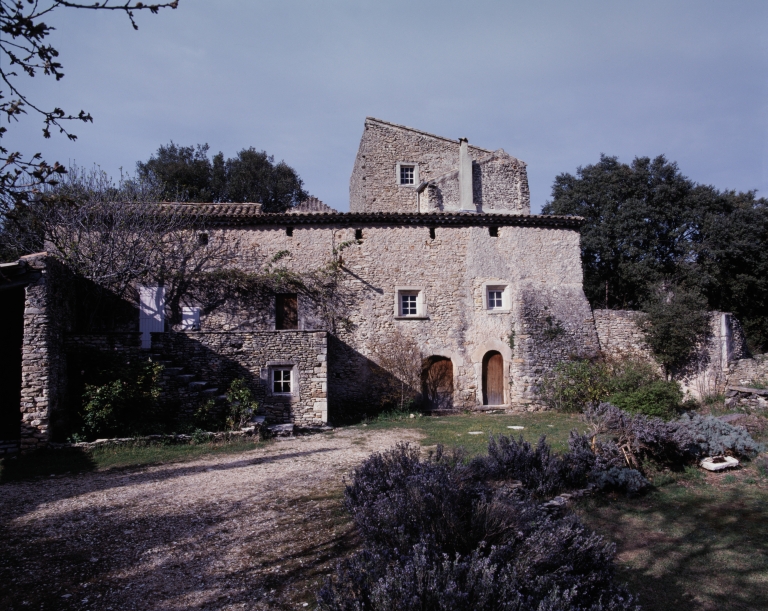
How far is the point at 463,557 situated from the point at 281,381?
9.16 meters

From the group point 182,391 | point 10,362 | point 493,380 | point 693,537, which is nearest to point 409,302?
point 493,380

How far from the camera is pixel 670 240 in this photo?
22969 millimetres

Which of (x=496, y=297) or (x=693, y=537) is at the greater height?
(x=496, y=297)

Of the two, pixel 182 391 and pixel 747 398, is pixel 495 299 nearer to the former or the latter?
pixel 747 398

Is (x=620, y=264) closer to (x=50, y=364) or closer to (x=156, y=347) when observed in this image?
(x=156, y=347)

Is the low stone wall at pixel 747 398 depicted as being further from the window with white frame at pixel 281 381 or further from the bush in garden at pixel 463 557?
A: the window with white frame at pixel 281 381

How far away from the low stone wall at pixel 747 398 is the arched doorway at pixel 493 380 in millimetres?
5854

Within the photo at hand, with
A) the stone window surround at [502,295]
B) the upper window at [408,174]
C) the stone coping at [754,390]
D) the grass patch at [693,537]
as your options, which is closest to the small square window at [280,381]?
the stone window surround at [502,295]

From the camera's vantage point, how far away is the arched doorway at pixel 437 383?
1521cm

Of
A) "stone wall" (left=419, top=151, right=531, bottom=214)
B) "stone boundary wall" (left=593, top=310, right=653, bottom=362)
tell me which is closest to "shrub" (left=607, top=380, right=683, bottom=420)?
"stone boundary wall" (left=593, top=310, right=653, bottom=362)

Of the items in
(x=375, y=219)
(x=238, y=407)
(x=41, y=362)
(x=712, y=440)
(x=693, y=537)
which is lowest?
(x=693, y=537)

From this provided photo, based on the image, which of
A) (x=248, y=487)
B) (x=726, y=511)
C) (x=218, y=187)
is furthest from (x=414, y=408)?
(x=218, y=187)

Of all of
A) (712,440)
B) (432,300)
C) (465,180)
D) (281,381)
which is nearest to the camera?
(712,440)

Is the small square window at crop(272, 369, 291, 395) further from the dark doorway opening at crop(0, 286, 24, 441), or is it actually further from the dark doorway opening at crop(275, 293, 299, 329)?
the dark doorway opening at crop(0, 286, 24, 441)
